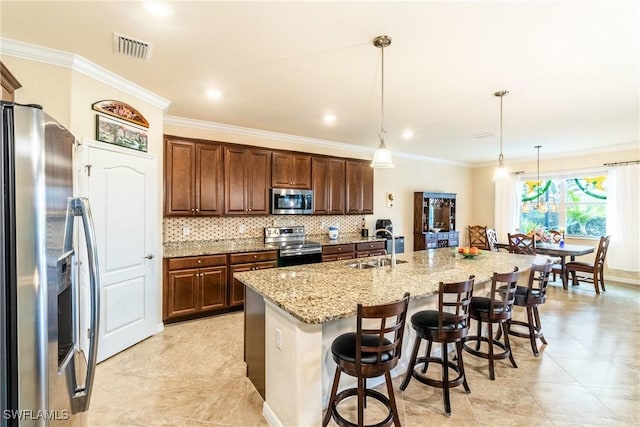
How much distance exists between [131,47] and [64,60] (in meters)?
0.66

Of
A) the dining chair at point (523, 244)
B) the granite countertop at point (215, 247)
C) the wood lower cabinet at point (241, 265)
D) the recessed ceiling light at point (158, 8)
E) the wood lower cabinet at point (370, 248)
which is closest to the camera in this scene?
the recessed ceiling light at point (158, 8)

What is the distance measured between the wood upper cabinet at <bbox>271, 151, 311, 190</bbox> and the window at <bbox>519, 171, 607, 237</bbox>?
4.96 meters

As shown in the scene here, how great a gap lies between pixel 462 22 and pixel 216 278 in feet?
12.0

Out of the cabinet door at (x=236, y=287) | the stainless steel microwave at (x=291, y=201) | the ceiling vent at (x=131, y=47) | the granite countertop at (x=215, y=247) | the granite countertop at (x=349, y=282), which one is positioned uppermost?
the ceiling vent at (x=131, y=47)

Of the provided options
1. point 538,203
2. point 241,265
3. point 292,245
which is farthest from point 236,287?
point 538,203

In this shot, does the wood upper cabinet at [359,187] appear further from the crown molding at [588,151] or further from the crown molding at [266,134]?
the crown molding at [588,151]

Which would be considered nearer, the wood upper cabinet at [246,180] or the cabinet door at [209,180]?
the cabinet door at [209,180]

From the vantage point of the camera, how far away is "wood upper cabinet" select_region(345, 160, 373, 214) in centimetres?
563

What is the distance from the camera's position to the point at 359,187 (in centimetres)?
578

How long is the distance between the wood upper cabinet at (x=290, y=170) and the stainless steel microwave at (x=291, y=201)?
0.09m

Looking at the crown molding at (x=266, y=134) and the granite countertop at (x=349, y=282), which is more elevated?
the crown molding at (x=266, y=134)

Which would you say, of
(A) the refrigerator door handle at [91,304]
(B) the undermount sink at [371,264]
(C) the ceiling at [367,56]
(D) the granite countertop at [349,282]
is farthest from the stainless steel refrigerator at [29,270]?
(B) the undermount sink at [371,264]

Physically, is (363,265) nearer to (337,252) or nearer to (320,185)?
(337,252)

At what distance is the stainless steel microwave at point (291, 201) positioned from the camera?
4738 mm
